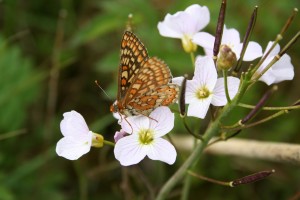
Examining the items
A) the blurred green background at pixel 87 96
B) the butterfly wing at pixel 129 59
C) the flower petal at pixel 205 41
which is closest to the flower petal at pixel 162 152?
the butterfly wing at pixel 129 59

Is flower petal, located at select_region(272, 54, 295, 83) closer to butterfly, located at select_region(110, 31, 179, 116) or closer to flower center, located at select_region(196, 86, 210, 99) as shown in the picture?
flower center, located at select_region(196, 86, 210, 99)

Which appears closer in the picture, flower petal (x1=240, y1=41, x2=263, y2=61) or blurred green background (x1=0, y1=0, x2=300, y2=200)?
flower petal (x1=240, y1=41, x2=263, y2=61)

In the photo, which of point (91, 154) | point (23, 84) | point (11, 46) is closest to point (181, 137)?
point (91, 154)

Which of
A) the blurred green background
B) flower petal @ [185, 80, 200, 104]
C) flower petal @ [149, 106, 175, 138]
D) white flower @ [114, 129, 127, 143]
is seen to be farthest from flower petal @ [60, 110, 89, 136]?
the blurred green background

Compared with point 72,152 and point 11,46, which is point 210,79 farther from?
point 11,46

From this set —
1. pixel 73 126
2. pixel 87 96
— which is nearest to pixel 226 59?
pixel 73 126
